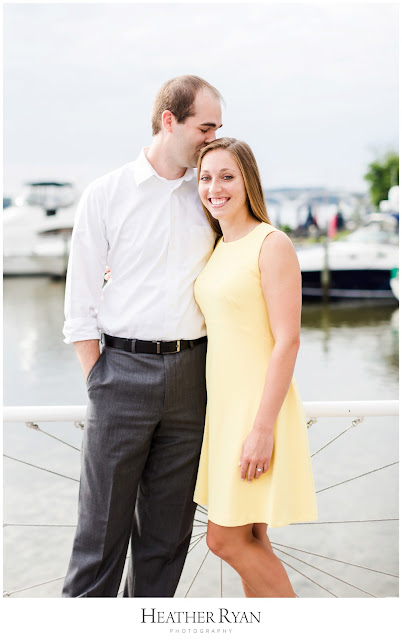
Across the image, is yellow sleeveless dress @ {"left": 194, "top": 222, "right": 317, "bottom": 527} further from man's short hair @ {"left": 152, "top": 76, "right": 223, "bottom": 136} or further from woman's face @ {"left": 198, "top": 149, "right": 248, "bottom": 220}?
man's short hair @ {"left": 152, "top": 76, "right": 223, "bottom": 136}

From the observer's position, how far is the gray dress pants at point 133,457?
206 centimetres

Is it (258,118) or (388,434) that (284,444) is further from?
(258,118)

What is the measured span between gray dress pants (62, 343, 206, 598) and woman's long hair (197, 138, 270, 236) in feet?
1.50

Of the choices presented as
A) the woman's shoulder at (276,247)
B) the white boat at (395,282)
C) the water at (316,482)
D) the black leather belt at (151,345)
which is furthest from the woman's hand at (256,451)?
the white boat at (395,282)

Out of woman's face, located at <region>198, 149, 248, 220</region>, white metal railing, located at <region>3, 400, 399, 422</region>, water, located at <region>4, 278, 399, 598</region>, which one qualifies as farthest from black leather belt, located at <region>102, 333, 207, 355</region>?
water, located at <region>4, 278, 399, 598</region>

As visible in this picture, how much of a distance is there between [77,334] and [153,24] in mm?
29801

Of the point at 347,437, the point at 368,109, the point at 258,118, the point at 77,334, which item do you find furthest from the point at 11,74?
the point at 77,334

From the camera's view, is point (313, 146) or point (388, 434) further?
point (313, 146)

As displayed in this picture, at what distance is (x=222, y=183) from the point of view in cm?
199

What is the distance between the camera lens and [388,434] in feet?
18.1

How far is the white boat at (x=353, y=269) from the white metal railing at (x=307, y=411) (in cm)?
1247

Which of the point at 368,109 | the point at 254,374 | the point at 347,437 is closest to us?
the point at 254,374

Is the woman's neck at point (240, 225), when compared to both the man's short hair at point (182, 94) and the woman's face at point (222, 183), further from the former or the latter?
the man's short hair at point (182, 94)
